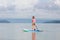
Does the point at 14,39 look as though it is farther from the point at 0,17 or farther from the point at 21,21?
the point at 21,21

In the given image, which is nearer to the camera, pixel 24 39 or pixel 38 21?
pixel 24 39

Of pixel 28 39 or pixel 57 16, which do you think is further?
pixel 57 16

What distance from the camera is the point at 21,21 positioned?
440 inches

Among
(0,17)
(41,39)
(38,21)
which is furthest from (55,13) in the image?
(41,39)

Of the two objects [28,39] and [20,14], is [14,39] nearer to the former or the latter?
[28,39]

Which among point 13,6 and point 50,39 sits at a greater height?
point 13,6

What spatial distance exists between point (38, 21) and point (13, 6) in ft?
4.21

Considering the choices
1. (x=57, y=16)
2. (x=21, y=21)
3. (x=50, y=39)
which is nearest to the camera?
(x=50, y=39)

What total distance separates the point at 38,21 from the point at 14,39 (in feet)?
17.8

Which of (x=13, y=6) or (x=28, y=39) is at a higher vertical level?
(x=13, y=6)

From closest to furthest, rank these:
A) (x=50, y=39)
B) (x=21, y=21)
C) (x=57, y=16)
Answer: (x=50, y=39) < (x=57, y=16) < (x=21, y=21)

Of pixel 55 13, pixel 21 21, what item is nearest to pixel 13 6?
pixel 21 21

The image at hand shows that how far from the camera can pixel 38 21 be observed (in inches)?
405

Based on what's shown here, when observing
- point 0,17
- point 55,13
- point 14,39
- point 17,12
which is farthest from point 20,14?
point 14,39
